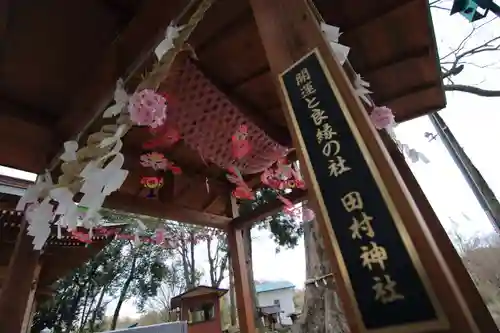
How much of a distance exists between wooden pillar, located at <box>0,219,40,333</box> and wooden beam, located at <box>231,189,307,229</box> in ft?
7.12

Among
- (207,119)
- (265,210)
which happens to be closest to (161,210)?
(265,210)

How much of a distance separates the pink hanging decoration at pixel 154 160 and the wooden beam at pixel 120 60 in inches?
32.2

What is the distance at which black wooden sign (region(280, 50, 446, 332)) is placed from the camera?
0.58m

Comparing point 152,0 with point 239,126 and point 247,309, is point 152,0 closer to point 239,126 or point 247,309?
point 239,126

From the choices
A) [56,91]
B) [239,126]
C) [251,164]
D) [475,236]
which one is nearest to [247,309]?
[251,164]

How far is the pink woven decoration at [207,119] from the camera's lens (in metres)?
2.12

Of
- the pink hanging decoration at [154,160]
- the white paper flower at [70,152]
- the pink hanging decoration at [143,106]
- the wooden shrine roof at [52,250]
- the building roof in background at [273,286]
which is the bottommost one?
the white paper flower at [70,152]

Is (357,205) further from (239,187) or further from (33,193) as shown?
(239,187)

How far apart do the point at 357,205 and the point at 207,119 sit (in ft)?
6.13

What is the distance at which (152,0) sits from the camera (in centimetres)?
160

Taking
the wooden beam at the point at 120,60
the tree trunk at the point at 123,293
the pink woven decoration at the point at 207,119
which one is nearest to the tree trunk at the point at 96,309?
the tree trunk at the point at 123,293

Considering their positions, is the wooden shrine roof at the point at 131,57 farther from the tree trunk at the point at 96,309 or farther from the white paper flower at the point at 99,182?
the tree trunk at the point at 96,309

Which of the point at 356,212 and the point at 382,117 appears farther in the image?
the point at 382,117

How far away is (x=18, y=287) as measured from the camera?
6.17 feet
